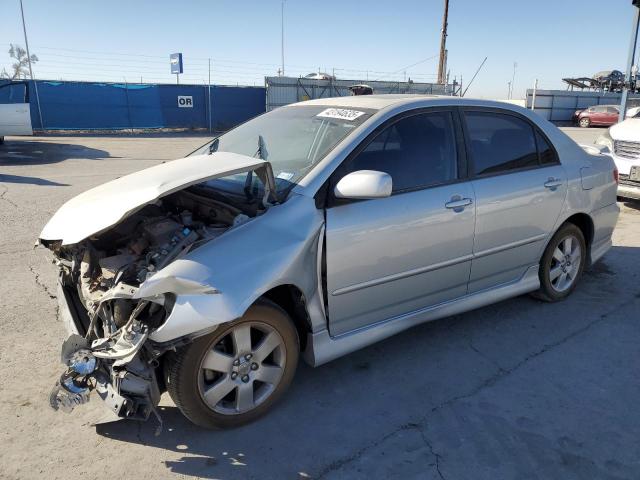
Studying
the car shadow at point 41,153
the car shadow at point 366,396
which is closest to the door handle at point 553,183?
the car shadow at point 366,396

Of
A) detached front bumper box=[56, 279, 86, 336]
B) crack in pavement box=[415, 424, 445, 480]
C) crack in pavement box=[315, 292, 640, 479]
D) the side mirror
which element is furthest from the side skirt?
detached front bumper box=[56, 279, 86, 336]

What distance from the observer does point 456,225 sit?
346 centimetres

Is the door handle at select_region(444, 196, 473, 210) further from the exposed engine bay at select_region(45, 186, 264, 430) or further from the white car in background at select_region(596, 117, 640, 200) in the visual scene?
the white car in background at select_region(596, 117, 640, 200)

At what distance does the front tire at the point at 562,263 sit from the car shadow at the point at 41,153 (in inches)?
457

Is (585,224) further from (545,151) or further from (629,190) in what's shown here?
(629,190)

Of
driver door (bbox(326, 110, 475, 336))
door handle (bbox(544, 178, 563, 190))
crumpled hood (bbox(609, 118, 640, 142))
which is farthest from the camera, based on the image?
crumpled hood (bbox(609, 118, 640, 142))

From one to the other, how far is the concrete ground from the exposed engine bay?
38 centimetres

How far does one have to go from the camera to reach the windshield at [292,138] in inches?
126

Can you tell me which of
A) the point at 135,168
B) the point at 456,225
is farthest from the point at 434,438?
the point at 135,168

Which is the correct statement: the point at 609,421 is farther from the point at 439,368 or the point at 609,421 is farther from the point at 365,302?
the point at 365,302

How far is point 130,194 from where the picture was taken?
282 cm

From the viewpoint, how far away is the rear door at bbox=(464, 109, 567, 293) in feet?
12.1


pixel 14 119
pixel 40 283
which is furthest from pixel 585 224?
pixel 14 119

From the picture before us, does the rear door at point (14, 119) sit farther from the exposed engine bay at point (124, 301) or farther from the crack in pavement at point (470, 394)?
the crack in pavement at point (470, 394)
